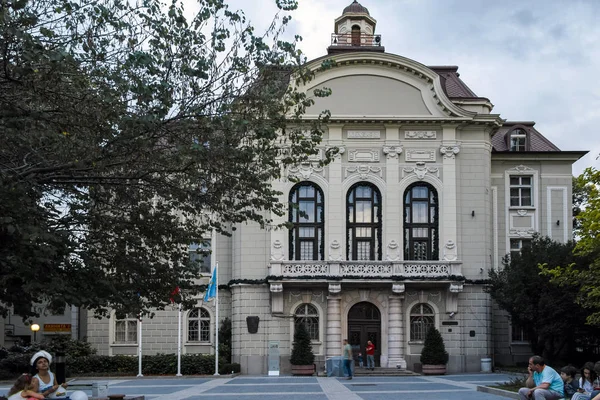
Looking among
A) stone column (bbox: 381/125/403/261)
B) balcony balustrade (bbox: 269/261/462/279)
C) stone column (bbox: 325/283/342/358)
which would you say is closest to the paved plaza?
stone column (bbox: 325/283/342/358)

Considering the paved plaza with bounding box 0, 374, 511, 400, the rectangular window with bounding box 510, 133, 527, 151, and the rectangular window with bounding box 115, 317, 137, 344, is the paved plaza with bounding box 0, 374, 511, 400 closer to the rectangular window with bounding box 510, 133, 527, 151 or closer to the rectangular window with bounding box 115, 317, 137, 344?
the rectangular window with bounding box 115, 317, 137, 344

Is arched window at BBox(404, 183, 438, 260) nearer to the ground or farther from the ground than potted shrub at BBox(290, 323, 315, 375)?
farther from the ground

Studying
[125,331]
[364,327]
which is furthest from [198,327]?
[364,327]

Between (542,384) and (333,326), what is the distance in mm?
28507

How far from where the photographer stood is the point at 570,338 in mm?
43188

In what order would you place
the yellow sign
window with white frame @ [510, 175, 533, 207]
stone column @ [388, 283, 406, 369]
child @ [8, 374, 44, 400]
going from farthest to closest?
the yellow sign
window with white frame @ [510, 175, 533, 207]
stone column @ [388, 283, 406, 369]
child @ [8, 374, 44, 400]

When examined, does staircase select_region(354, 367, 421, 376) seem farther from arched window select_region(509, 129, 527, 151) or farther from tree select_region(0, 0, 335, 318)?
tree select_region(0, 0, 335, 318)

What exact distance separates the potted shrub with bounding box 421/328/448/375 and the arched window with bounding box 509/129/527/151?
12102 mm

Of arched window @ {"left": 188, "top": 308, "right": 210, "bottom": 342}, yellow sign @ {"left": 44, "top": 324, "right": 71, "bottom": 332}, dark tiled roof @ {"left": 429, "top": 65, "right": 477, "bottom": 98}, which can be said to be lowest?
yellow sign @ {"left": 44, "top": 324, "right": 71, "bottom": 332}

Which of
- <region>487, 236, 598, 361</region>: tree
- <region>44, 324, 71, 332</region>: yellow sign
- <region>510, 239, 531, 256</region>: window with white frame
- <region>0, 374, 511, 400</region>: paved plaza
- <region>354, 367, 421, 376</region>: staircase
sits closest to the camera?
<region>0, 374, 511, 400</region>: paved plaza

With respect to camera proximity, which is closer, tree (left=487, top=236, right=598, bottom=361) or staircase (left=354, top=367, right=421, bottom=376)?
tree (left=487, top=236, right=598, bottom=361)

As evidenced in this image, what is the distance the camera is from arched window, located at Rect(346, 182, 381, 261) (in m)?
47.1

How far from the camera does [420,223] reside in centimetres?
4728

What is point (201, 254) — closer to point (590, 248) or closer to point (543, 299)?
point (590, 248)
